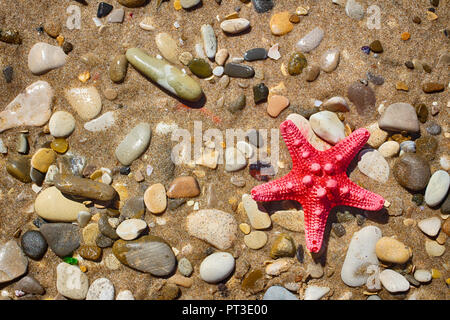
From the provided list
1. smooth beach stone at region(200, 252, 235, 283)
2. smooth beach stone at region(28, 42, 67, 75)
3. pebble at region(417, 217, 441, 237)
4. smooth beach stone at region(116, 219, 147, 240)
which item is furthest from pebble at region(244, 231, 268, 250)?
smooth beach stone at region(28, 42, 67, 75)

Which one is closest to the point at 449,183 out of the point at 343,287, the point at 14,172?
the point at 343,287

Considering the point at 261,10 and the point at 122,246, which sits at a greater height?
the point at 261,10

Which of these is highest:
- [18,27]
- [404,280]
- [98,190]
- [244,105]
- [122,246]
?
[18,27]

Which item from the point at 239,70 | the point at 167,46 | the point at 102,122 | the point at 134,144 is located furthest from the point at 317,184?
the point at 102,122

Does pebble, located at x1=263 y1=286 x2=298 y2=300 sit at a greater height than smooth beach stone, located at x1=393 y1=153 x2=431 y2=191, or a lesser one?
lesser

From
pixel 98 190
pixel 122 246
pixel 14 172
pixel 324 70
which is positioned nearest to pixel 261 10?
pixel 324 70

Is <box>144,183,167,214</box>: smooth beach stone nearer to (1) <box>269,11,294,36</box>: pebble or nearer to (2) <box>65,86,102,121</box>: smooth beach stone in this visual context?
(2) <box>65,86,102,121</box>: smooth beach stone
